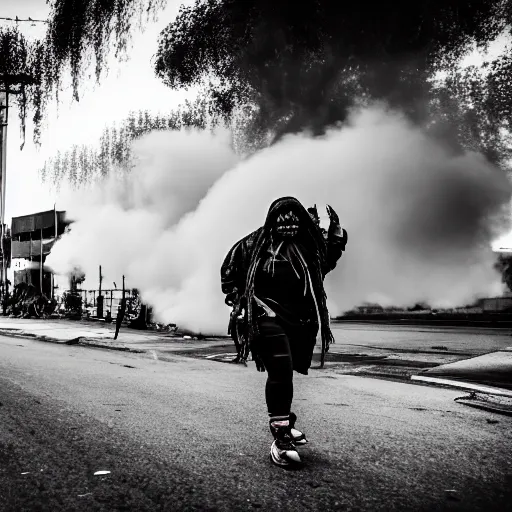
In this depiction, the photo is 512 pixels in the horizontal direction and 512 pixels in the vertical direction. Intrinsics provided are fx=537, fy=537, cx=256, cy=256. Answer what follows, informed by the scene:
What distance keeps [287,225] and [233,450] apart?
5.02 feet

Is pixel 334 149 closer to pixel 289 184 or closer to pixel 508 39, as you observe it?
pixel 289 184

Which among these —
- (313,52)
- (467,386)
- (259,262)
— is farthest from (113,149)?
(259,262)

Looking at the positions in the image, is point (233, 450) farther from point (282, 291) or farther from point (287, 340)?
point (282, 291)

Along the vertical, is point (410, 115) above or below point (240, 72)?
below

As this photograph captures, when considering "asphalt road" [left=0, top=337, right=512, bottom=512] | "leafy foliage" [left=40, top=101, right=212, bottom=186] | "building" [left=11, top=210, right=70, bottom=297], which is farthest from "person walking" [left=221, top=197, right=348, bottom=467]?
"building" [left=11, top=210, right=70, bottom=297]

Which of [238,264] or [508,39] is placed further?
[508,39]

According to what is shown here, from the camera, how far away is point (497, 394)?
19.7 ft

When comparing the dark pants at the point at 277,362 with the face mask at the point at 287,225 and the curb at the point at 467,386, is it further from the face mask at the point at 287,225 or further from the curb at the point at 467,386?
the curb at the point at 467,386

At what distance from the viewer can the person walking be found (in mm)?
3443

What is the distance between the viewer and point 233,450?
3535 mm

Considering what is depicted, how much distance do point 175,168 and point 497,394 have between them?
68.8ft

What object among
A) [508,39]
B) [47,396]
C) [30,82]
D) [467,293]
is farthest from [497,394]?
[30,82]

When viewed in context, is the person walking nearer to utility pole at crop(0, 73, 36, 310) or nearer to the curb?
the curb

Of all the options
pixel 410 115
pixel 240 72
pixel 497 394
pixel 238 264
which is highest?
pixel 240 72
